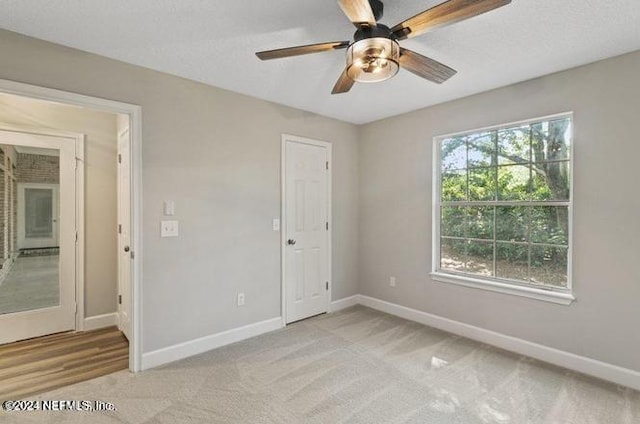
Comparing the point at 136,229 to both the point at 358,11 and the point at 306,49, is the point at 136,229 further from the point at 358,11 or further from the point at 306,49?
the point at 358,11

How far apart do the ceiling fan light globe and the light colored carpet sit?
7.06 ft

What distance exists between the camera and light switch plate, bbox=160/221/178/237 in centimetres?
272

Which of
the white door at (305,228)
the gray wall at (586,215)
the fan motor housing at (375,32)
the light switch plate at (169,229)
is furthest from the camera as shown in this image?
the white door at (305,228)

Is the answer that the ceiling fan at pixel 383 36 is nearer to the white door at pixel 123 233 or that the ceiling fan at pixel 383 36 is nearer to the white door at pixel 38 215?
the white door at pixel 123 233

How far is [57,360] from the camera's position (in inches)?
109

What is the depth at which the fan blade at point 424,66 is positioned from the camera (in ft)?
6.05

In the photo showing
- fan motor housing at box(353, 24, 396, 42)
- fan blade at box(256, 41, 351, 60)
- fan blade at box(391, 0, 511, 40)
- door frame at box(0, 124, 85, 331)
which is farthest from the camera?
door frame at box(0, 124, 85, 331)

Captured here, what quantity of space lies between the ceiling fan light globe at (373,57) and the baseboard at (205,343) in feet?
8.73

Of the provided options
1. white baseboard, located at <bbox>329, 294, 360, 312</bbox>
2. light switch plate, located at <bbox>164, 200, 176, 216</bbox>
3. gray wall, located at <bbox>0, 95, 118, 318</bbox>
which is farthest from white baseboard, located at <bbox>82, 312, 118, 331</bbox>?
white baseboard, located at <bbox>329, 294, 360, 312</bbox>

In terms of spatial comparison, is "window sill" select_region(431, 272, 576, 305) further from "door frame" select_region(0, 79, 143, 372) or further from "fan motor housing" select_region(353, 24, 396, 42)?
"door frame" select_region(0, 79, 143, 372)

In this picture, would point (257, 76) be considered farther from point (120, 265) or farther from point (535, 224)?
point (535, 224)

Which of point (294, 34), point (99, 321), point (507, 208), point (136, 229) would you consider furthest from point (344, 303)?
point (294, 34)

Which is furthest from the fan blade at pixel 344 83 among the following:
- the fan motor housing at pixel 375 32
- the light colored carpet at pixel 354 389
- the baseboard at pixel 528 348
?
the baseboard at pixel 528 348

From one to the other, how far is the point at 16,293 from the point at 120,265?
2.99 feet
